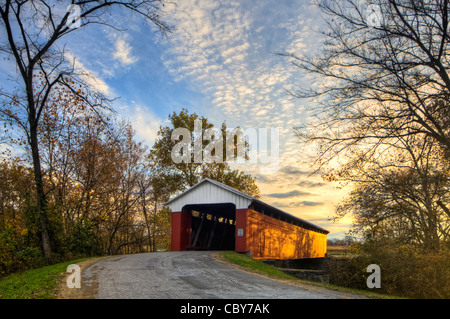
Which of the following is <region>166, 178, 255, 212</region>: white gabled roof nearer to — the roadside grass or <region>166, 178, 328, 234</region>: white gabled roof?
<region>166, 178, 328, 234</region>: white gabled roof

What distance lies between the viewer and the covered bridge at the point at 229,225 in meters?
18.5

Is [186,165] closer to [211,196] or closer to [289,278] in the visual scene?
[211,196]

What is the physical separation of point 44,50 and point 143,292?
13.2m

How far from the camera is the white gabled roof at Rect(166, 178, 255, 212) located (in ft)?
61.4

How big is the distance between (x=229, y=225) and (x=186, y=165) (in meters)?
9.00

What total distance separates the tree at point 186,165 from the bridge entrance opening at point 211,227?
696 centimetres

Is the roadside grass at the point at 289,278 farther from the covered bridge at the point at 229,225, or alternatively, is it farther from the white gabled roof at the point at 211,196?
the white gabled roof at the point at 211,196

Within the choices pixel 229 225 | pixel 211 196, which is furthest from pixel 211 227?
pixel 211 196

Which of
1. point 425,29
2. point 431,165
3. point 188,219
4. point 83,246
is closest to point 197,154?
point 188,219

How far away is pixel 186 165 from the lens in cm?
3444

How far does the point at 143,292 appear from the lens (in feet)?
21.1

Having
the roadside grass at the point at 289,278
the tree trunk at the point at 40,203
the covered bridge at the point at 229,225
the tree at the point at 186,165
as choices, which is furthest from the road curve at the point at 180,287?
the tree at the point at 186,165

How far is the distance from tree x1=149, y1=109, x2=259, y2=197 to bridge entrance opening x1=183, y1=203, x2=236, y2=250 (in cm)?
696

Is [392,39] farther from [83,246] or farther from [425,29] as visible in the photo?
[83,246]
